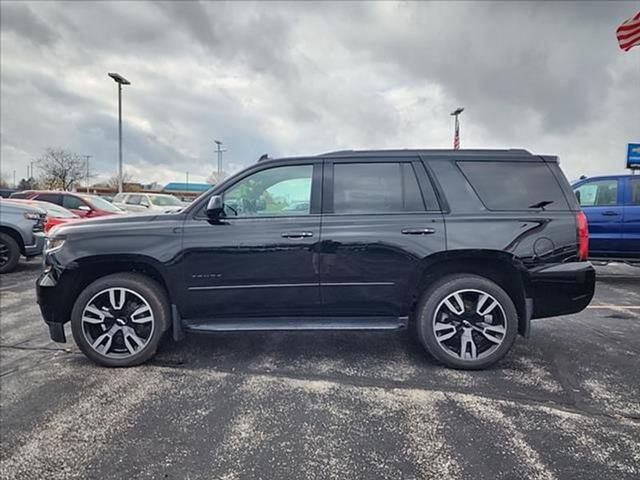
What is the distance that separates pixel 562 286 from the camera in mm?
3320

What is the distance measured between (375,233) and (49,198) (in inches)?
482

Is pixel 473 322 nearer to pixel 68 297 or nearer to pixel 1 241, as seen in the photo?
pixel 68 297

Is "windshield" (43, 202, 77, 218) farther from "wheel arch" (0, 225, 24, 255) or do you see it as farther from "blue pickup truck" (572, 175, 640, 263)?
"blue pickup truck" (572, 175, 640, 263)

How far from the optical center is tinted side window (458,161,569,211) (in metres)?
3.41

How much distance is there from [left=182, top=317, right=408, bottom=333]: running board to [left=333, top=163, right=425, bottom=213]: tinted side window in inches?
37.8

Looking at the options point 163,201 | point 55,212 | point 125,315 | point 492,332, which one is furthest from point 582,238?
point 163,201

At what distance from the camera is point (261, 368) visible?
3422 millimetres

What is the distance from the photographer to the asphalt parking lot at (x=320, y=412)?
217 cm

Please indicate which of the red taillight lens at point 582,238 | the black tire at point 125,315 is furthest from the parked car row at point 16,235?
the red taillight lens at point 582,238

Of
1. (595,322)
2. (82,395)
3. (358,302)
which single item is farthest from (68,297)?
(595,322)

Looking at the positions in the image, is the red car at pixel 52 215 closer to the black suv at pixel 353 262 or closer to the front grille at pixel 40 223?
the front grille at pixel 40 223

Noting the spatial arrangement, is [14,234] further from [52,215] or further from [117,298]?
[117,298]

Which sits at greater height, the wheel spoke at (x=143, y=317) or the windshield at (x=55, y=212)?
the windshield at (x=55, y=212)

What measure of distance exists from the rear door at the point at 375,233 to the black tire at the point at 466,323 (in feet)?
0.80
